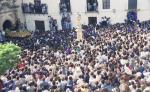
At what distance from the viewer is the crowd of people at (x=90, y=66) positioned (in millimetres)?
21750

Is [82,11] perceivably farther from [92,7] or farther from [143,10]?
[143,10]

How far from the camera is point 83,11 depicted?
1785 inches

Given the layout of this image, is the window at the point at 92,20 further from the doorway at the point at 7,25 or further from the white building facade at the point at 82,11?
the doorway at the point at 7,25

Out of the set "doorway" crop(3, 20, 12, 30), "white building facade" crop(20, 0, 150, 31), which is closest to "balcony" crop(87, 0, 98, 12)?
"white building facade" crop(20, 0, 150, 31)

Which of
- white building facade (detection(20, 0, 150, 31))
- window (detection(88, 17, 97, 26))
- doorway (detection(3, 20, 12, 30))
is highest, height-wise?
white building facade (detection(20, 0, 150, 31))

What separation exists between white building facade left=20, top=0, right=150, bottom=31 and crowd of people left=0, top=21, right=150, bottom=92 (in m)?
6.90

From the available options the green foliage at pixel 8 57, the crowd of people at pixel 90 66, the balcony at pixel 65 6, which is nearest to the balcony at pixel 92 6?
the balcony at pixel 65 6

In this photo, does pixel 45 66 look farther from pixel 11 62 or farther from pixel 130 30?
pixel 130 30

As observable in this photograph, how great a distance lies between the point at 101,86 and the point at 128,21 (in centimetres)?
2159

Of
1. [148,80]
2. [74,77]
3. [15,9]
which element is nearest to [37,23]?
[15,9]

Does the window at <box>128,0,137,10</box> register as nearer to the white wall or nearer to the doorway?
the white wall

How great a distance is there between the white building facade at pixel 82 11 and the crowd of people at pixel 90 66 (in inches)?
272

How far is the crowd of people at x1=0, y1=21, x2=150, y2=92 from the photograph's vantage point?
21.8 m

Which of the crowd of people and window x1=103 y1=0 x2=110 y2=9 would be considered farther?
window x1=103 y1=0 x2=110 y2=9
